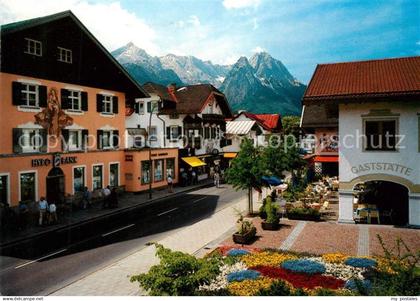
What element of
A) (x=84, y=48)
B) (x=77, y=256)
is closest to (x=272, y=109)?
(x=84, y=48)

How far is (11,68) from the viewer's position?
869 inches

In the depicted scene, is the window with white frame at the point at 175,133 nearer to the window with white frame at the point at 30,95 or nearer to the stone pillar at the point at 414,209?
the window with white frame at the point at 30,95

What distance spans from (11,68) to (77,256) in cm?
1386

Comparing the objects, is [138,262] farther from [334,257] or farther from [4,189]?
[4,189]

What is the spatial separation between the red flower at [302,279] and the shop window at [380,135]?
10.6 m

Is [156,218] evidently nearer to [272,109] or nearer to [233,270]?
[233,270]

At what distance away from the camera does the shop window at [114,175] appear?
101 ft

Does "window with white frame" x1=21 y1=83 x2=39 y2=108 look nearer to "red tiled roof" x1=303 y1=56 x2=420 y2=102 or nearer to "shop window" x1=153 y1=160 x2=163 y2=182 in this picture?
"shop window" x1=153 y1=160 x2=163 y2=182

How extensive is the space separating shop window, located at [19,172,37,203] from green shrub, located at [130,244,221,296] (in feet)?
56.2

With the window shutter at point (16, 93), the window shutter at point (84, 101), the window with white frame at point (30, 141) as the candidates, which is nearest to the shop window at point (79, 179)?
the window with white frame at point (30, 141)

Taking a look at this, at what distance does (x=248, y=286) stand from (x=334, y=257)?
4.79 meters

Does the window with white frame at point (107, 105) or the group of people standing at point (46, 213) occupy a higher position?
the window with white frame at point (107, 105)

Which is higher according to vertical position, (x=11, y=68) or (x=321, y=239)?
(x=11, y=68)

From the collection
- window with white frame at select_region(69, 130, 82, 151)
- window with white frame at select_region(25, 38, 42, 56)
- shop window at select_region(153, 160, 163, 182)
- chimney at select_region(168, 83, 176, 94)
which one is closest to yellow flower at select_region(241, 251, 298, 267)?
window with white frame at select_region(69, 130, 82, 151)
